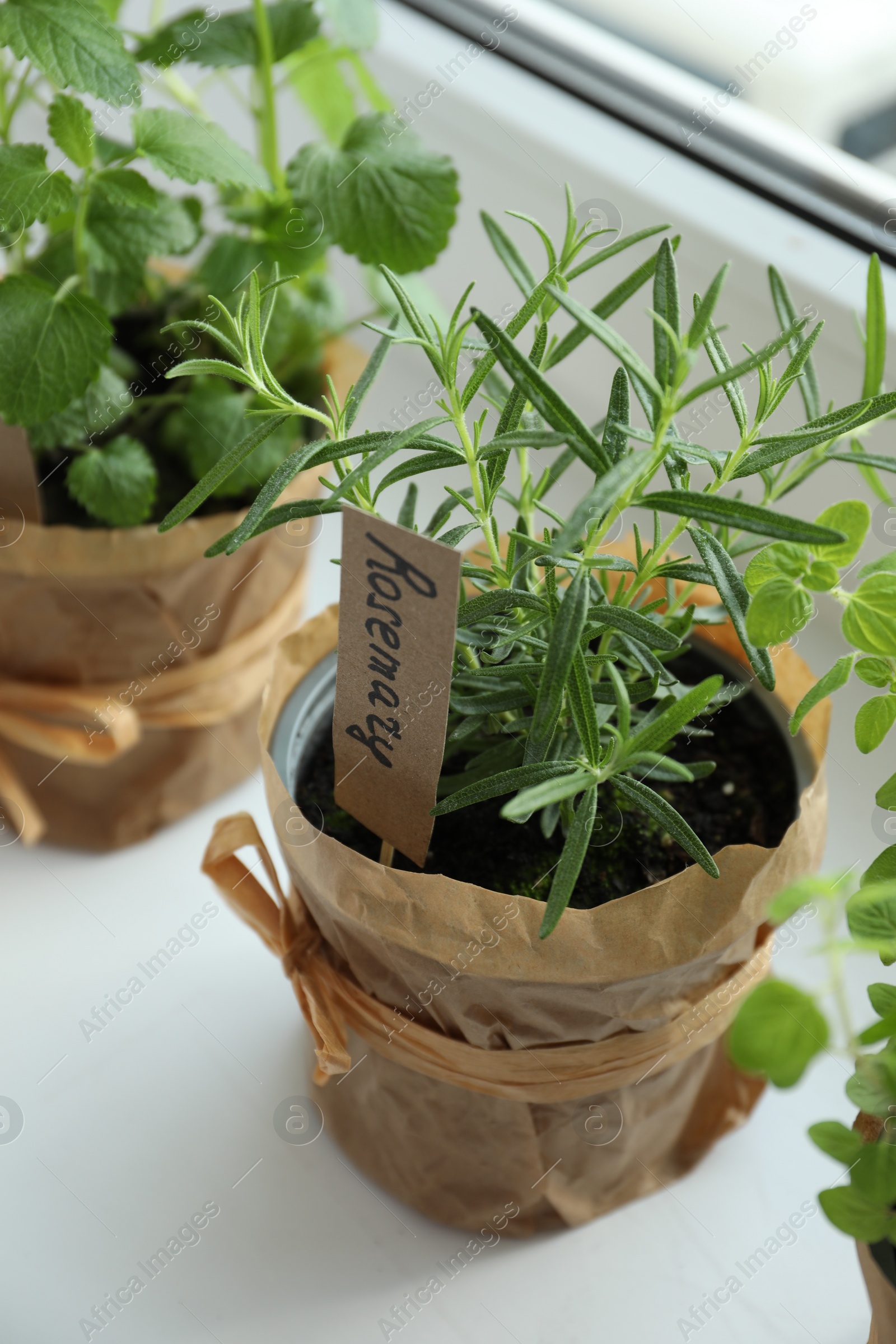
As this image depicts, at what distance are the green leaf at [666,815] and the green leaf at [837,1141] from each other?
14 cm

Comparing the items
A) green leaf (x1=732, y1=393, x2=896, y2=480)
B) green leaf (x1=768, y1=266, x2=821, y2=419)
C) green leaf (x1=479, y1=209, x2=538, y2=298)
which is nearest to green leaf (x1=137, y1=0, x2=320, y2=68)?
green leaf (x1=479, y1=209, x2=538, y2=298)

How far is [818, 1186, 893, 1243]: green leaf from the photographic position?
45 cm

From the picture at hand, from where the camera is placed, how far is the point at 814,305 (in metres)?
0.92

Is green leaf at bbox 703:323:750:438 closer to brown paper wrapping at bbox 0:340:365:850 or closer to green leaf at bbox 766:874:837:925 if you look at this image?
green leaf at bbox 766:874:837:925

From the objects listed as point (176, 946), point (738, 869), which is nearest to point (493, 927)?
point (738, 869)


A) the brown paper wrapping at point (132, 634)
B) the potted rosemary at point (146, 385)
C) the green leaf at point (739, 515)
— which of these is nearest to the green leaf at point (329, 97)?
the potted rosemary at point (146, 385)

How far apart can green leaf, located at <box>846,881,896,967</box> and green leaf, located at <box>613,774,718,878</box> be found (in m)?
0.11

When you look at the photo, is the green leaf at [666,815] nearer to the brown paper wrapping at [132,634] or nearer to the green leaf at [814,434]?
the green leaf at [814,434]

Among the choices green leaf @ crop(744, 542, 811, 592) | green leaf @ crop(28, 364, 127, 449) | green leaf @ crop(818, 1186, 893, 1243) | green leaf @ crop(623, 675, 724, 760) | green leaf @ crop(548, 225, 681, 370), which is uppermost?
green leaf @ crop(28, 364, 127, 449)

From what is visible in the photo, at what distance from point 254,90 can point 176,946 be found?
82cm

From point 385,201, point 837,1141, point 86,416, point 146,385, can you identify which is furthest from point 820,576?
point 146,385

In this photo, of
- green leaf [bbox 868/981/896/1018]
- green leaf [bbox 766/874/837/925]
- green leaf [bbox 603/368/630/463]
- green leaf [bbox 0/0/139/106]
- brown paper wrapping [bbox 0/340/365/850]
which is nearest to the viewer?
green leaf [bbox 766/874/837/925]

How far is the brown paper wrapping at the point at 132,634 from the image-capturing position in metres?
0.85

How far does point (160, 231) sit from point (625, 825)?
1.86 ft
